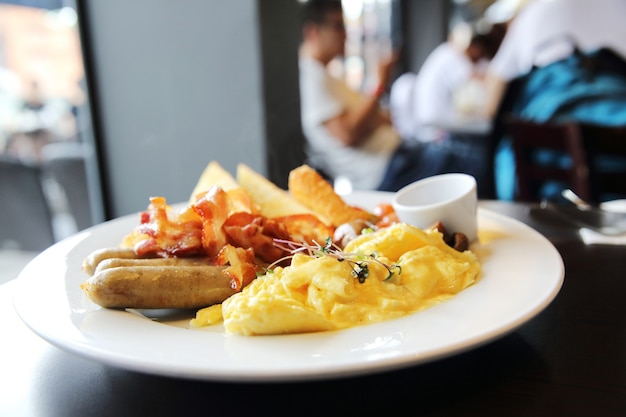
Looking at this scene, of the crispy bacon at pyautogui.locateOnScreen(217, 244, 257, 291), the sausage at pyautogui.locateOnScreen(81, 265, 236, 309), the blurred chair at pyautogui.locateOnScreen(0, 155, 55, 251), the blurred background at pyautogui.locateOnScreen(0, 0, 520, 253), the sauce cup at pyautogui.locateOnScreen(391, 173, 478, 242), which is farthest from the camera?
the blurred chair at pyautogui.locateOnScreen(0, 155, 55, 251)

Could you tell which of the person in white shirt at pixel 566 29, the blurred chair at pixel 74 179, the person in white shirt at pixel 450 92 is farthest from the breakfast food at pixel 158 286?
the person in white shirt at pixel 450 92

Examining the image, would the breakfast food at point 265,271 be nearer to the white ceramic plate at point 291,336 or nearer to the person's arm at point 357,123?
the white ceramic plate at point 291,336

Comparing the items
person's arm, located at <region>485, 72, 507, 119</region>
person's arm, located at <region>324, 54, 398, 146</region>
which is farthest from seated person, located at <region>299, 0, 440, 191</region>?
person's arm, located at <region>485, 72, 507, 119</region>

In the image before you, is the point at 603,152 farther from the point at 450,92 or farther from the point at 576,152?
the point at 450,92

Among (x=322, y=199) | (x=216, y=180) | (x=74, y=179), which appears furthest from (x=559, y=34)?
(x=74, y=179)

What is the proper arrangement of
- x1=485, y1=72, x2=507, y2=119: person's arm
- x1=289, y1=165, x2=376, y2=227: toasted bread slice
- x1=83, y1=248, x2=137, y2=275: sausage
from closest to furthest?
1. x1=83, y1=248, x2=137, y2=275: sausage
2. x1=289, y1=165, x2=376, y2=227: toasted bread slice
3. x1=485, y1=72, x2=507, y2=119: person's arm

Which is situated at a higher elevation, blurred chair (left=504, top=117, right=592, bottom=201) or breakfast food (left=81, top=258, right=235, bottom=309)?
breakfast food (left=81, top=258, right=235, bottom=309)

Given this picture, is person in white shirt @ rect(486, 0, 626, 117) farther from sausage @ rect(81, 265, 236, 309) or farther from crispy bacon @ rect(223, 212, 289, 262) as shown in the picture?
sausage @ rect(81, 265, 236, 309)
